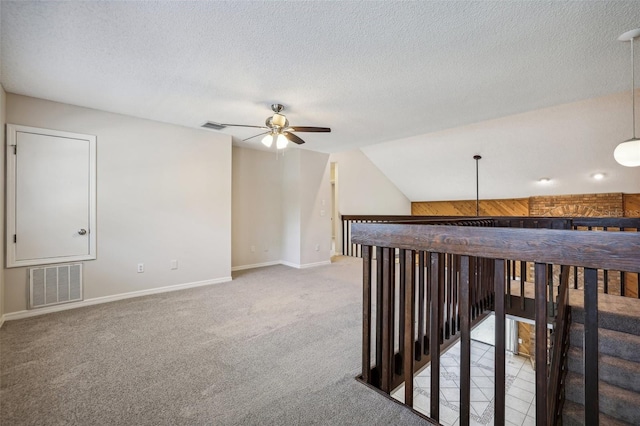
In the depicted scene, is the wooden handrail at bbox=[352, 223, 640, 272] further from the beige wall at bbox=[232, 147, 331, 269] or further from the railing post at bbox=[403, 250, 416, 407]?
the beige wall at bbox=[232, 147, 331, 269]

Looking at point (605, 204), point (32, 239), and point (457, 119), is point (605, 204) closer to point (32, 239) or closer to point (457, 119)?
point (457, 119)

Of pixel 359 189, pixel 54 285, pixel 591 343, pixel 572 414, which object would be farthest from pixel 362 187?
pixel 591 343

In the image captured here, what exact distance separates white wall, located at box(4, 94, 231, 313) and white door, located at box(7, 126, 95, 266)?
0.11 meters

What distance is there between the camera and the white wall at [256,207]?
5273 millimetres

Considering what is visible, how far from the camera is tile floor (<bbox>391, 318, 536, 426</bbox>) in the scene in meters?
3.51

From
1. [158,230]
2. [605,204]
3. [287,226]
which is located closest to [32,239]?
[158,230]

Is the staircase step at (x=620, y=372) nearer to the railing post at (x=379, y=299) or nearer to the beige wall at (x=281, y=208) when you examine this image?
the railing post at (x=379, y=299)

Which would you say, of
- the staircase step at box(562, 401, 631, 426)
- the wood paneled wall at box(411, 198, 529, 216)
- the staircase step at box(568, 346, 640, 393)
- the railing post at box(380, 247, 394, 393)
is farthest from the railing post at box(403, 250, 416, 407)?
the wood paneled wall at box(411, 198, 529, 216)

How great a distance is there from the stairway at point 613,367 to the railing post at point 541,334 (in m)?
1.83

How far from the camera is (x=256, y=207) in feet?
18.2

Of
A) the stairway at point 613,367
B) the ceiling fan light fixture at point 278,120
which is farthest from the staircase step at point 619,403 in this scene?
the ceiling fan light fixture at point 278,120

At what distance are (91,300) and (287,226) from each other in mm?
3230

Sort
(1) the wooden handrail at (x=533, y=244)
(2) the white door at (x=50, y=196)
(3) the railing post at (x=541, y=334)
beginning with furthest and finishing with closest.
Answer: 1. (2) the white door at (x=50, y=196)
2. (3) the railing post at (x=541, y=334)
3. (1) the wooden handrail at (x=533, y=244)

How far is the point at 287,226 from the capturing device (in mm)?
5727
